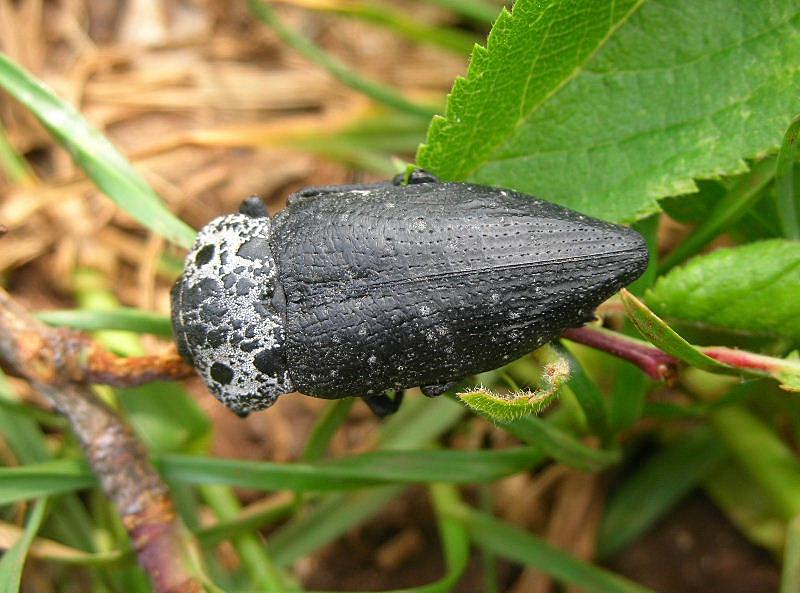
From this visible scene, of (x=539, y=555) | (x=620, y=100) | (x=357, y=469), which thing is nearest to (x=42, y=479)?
(x=357, y=469)

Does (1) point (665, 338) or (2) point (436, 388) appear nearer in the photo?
(1) point (665, 338)

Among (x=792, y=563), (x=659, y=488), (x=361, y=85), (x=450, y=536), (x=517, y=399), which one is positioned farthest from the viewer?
(x=361, y=85)

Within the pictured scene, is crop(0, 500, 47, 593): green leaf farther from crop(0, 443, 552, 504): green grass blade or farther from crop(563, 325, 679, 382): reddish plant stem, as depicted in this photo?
crop(563, 325, 679, 382): reddish plant stem

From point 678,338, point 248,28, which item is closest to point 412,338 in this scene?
point 678,338

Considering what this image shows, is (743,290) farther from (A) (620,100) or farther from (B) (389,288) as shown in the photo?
(B) (389,288)

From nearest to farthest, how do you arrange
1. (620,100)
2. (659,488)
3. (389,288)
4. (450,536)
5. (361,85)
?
(389,288)
(620,100)
(450,536)
(659,488)
(361,85)

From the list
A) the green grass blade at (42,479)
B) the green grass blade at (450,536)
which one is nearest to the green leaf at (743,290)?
the green grass blade at (450,536)
